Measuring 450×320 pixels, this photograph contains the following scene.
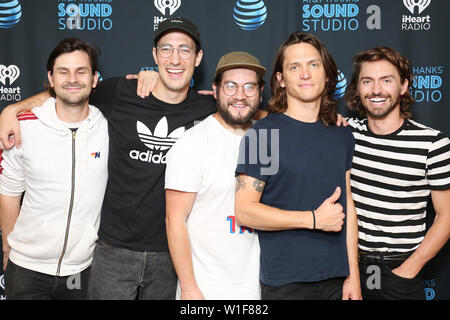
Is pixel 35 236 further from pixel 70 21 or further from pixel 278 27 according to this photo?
pixel 278 27

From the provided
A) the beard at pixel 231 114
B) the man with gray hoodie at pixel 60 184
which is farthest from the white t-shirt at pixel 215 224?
the man with gray hoodie at pixel 60 184

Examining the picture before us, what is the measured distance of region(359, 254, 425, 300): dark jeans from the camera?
188 centimetres

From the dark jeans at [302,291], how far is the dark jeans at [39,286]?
0.93 meters

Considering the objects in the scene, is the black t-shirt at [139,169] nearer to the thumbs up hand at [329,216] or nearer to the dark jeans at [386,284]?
the thumbs up hand at [329,216]

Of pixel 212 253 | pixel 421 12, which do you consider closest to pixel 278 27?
pixel 421 12

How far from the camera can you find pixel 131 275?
5.90 feet

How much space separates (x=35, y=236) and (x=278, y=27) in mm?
1849

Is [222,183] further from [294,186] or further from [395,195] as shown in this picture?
[395,195]

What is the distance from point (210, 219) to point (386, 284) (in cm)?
97

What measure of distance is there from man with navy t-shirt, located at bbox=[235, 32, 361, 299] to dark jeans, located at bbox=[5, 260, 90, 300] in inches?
36.7

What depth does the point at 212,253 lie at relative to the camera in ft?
5.24

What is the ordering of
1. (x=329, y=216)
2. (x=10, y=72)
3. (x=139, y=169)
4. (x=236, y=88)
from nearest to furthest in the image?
(x=329, y=216) < (x=236, y=88) < (x=139, y=169) < (x=10, y=72)

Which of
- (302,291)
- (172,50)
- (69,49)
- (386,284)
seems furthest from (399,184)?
(69,49)

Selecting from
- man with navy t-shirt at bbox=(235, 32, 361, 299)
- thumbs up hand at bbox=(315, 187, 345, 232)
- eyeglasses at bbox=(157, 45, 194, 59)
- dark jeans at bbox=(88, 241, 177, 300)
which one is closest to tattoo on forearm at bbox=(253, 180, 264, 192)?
man with navy t-shirt at bbox=(235, 32, 361, 299)
